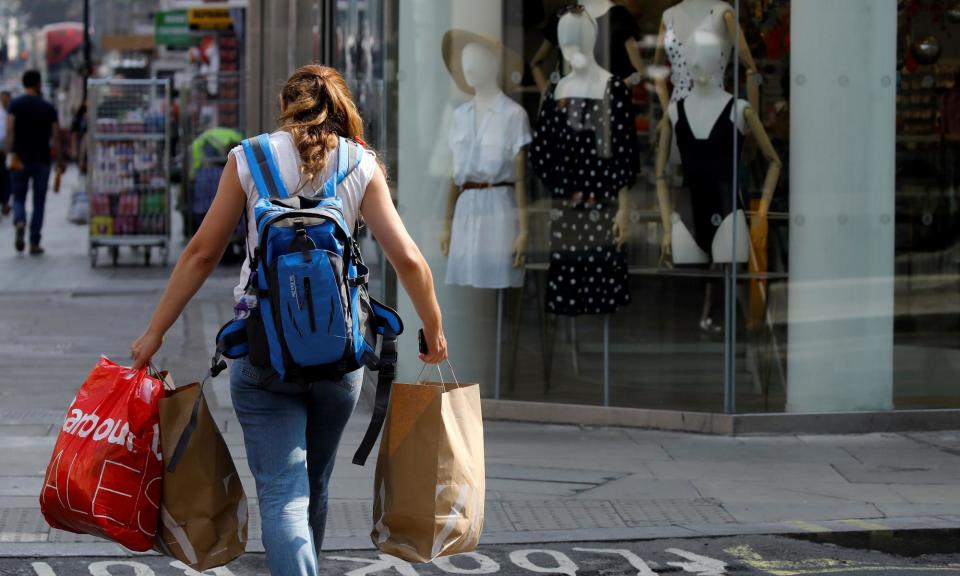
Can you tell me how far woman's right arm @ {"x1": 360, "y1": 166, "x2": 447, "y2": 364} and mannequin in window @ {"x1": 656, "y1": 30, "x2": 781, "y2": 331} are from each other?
443 centimetres

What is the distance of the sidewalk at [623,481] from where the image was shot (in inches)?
250

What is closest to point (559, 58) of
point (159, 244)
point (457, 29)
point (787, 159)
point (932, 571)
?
point (457, 29)

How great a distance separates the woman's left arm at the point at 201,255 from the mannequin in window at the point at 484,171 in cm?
455

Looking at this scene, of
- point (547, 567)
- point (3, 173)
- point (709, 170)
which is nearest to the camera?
point (547, 567)

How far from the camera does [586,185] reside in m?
8.80

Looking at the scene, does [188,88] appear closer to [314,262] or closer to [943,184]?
[943,184]

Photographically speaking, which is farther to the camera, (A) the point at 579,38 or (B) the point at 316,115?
(A) the point at 579,38

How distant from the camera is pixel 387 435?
4457mm

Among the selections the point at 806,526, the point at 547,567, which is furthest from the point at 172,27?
the point at 547,567

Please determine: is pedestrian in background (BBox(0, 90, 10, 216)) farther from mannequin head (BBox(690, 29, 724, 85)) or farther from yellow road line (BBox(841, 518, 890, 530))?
yellow road line (BBox(841, 518, 890, 530))

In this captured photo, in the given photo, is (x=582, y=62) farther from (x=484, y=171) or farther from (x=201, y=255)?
(x=201, y=255)

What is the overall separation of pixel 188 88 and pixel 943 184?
1333 centimetres

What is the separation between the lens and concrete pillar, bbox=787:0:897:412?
8.45m

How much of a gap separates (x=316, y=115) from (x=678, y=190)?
474 cm
